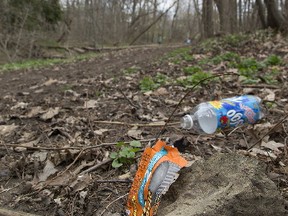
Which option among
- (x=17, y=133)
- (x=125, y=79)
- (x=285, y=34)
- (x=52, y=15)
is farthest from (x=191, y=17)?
(x=17, y=133)

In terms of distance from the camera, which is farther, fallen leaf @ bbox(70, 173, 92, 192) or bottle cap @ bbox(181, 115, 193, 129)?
bottle cap @ bbox(181, 115, 193, 129)

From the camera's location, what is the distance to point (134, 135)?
279 centimetres

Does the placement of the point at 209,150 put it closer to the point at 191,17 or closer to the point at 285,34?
the point at 285,34

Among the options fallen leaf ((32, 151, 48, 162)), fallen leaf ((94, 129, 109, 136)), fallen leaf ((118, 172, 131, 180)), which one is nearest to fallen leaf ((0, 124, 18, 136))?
fallen leaf ((32, 151, 48, 162))

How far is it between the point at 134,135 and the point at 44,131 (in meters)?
0.90

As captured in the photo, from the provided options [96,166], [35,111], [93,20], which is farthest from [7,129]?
[93,20]

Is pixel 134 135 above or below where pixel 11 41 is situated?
below

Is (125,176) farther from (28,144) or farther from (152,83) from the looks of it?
(152,83)

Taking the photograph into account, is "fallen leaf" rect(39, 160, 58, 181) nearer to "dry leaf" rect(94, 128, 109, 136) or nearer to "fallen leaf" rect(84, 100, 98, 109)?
"dry leaf" rect(94, 128, 109, 136)

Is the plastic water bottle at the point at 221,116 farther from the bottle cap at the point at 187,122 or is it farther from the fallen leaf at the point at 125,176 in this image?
the fallen leaf at the point at 125,176

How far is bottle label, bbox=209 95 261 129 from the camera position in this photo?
2.72m

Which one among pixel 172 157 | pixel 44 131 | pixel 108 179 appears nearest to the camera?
pixel 172 157

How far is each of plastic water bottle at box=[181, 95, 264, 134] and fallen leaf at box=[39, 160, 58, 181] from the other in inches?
43.0

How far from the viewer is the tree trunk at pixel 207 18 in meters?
14.4
